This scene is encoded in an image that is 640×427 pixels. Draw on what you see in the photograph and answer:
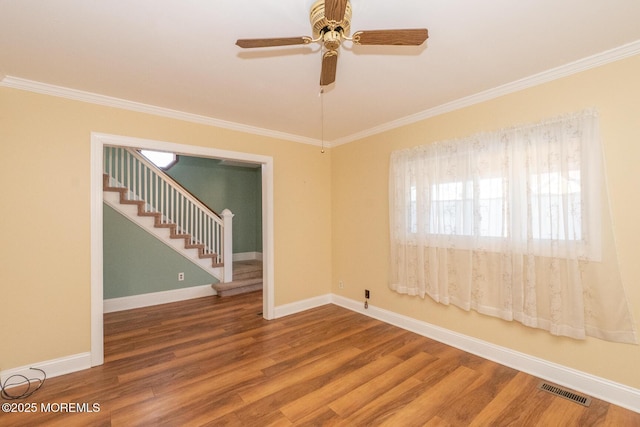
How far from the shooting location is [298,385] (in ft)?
7.41

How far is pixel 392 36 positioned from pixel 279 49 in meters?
0.89

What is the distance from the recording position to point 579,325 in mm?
2100

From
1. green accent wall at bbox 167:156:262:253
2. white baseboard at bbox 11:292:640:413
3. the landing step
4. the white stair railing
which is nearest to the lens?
white baseboard at bbox 11:292:640:413

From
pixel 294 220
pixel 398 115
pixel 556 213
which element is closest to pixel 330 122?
pixel 398 115

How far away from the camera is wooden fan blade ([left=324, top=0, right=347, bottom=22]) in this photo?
121 centimetres

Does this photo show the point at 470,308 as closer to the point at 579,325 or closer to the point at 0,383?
the point at 579,325

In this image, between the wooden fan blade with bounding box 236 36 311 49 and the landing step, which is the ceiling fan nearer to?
the wooden fan blade with bounding box 236 36 311 49

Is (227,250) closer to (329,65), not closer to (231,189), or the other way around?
(231,189)

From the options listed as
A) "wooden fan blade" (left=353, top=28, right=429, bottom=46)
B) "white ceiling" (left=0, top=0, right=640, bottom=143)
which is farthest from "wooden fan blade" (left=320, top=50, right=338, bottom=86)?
"white ceiling" (left=0, top=0, right=640, bottom=143)

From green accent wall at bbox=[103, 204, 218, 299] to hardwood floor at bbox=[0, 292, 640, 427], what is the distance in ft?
3.28

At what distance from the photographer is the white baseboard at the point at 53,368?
2262 millimetres

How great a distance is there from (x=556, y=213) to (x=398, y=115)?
6.06 ft

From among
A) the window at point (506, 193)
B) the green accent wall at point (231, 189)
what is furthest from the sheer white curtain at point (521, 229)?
the green accent wall at point (231, 189)

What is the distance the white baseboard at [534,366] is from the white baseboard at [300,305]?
1114 mm
